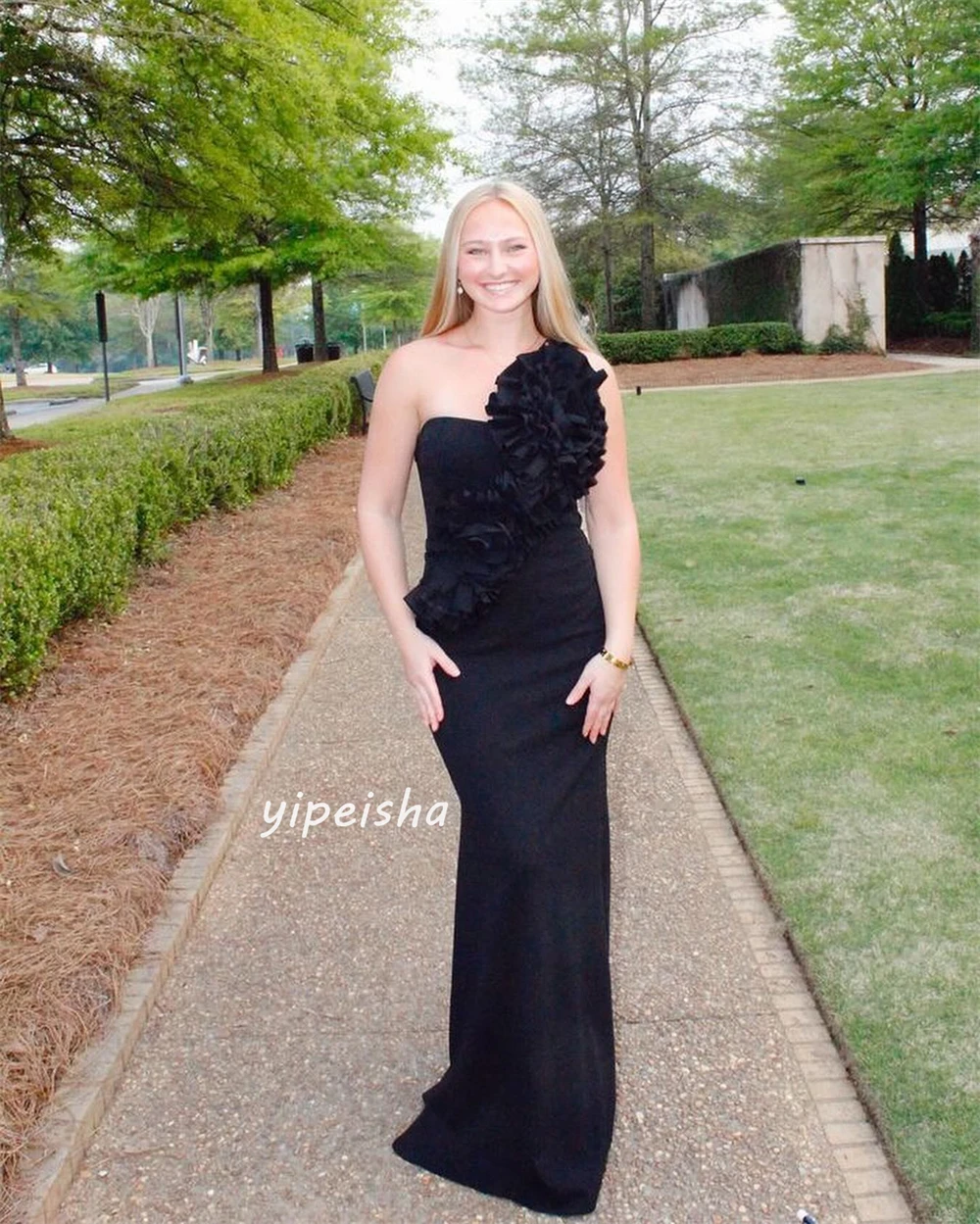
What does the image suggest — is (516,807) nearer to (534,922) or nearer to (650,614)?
(534,922)

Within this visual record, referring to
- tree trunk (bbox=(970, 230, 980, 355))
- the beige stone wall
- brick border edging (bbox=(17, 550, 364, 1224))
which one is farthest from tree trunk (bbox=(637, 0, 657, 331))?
brick border edging (bbox=(17, 550, 364, 1224))

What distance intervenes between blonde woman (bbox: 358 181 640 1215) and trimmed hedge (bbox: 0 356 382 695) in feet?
11.2

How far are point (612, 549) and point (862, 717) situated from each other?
3.30 metres

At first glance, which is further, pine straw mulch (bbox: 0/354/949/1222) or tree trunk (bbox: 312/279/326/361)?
tree trunk (bbox: 312/279/326/361)

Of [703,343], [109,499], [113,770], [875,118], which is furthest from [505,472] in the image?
[875,118]

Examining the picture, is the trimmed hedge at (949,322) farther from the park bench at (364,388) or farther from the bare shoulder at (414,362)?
the bare shoulder at (414,362)

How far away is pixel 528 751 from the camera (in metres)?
2.52

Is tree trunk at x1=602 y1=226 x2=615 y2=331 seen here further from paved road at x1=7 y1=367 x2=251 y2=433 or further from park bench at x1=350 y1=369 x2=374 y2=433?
park bench at x1=350 y1=369 x2=374 y2=433

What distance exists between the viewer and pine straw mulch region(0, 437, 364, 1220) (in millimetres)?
3154

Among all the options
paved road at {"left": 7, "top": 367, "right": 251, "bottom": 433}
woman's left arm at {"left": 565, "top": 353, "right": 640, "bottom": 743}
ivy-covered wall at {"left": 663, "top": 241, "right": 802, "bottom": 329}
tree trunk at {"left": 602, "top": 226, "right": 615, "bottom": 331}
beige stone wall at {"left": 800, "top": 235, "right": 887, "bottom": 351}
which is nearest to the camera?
woman's left arm at {"left": 565, "top": 353, "right": 640, "bottom": 743}

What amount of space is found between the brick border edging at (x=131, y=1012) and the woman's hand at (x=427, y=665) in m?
1.33

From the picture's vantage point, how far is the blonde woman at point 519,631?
249cm

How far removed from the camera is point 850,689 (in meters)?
5.93

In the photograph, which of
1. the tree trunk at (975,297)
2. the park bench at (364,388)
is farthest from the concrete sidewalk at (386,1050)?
the tree trunk at (975,297)
